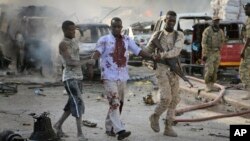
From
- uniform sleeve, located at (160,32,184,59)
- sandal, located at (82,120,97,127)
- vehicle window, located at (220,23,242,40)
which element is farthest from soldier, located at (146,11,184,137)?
vehicle window, located at (220,23,242,40)

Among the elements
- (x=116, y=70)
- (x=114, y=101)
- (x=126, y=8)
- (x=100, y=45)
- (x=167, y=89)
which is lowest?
(x=114, y=101)

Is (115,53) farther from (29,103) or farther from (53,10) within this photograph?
(53,10)

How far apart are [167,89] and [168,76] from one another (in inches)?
8.5

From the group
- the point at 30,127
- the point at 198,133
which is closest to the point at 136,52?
the point at 198,133

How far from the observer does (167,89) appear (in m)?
7.76

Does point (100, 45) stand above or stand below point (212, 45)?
above

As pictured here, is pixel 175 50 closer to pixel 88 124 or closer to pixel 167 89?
pixel 167 89

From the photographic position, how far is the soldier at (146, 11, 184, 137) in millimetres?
7770

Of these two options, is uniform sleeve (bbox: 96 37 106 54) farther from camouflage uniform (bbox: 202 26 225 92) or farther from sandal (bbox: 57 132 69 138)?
camouflage uniform (bbox: 202 26 225 92)

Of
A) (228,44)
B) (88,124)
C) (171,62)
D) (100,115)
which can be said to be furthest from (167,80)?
(228,44)

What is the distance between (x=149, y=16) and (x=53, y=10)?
2251cm

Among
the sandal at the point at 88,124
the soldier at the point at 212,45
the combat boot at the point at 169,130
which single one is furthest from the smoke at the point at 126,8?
the combat boot at the point at 169,130

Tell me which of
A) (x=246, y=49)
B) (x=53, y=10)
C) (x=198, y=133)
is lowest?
(x=198, y=133)

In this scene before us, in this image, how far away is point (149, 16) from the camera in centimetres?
4341
